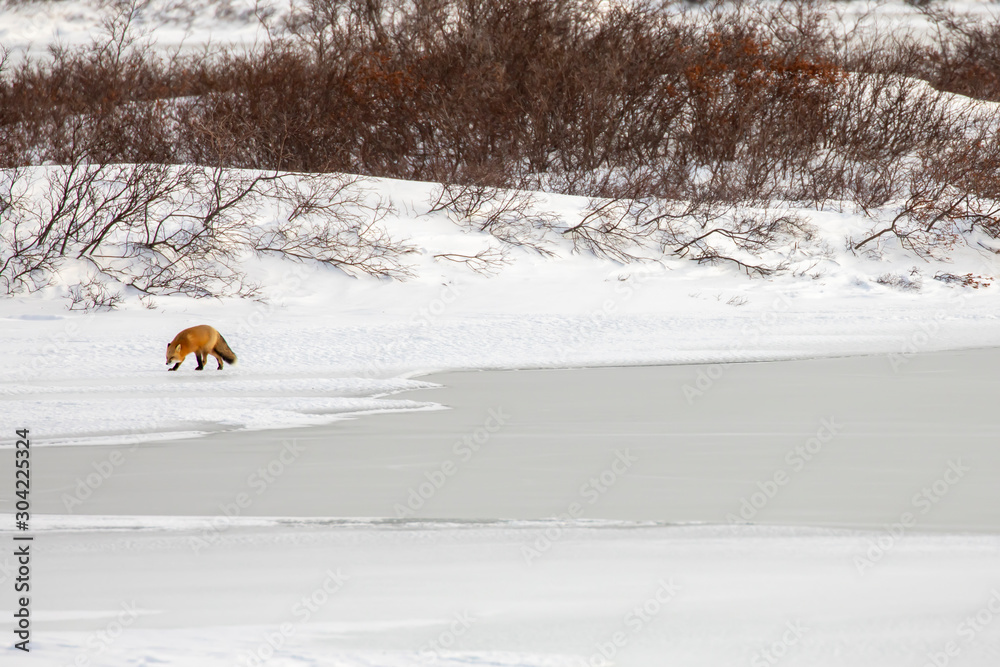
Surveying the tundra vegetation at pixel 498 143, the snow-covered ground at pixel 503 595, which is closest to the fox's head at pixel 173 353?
the snow-covered ground at pixel 503 595

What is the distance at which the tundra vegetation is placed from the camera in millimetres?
19375

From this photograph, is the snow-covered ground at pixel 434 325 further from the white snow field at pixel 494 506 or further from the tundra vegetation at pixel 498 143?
the tundra vegetation at pixel 498 143

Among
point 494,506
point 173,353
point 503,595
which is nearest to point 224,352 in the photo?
point 173,353

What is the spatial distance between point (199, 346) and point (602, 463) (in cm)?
562

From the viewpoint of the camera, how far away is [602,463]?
7227 millimetres

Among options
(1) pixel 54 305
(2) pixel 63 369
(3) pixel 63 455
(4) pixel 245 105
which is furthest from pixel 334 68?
(3) pixel 63 455

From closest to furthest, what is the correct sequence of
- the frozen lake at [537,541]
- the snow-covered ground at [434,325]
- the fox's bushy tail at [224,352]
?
1. the frozen lake at [537,541]
2. the snow-covered ground at [434,325]
3. the fox's bushy tail at [224,352]

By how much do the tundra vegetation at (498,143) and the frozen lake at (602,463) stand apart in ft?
33.3

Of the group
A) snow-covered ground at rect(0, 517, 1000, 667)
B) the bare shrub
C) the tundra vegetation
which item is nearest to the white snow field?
snow-covered ground at rect(0, 517, 1000, 667)

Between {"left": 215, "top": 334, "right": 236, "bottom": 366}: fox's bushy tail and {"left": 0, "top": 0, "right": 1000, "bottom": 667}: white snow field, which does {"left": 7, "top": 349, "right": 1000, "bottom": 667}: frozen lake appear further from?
{"left": 215, "top": 334, "right": 236, "bottom": 366}: fox's bushy tail

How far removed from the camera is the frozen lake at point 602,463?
20.1 ft

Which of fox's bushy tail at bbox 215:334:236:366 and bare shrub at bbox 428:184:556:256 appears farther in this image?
bare shrub at bbox 428:184:556:256

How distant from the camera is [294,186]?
68.0 ft

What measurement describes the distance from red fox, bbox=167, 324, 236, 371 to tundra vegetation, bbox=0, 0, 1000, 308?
6265mm
